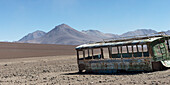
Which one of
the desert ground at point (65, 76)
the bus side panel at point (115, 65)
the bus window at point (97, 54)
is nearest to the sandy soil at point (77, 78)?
the desert ground at point (65, 76)

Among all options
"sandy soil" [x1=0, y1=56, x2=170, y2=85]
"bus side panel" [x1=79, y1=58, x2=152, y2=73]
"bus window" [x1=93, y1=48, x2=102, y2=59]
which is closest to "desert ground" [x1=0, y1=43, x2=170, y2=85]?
"sandy soil" [x1=0, y1=56, x2=170, y2=85]

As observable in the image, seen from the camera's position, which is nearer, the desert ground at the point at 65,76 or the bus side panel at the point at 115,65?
the desert ground at the point at 65,76

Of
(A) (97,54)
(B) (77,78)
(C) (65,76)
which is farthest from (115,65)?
(A) (97,54)

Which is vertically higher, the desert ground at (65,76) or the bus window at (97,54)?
the bus window at (97,54)

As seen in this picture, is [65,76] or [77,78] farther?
[65,76]

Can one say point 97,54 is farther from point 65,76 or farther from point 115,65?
point 115,65

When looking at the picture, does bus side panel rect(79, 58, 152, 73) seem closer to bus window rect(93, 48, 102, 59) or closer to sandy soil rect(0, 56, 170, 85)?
sandy soil rect(0, 56, 170, 85)

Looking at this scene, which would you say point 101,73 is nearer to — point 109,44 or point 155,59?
point 109,44

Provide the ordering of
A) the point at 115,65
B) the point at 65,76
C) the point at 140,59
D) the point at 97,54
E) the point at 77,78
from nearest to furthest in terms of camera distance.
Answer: the point at 140,59 < the point at 77,78 < the point at 115,65 < the point at 65,76 < the point at 97,54

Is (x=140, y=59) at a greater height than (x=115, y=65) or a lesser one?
greater

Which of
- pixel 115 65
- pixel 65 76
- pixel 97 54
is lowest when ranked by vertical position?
pixel 65 76

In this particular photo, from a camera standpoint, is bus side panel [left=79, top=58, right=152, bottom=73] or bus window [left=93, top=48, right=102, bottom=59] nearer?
bus side panel [left=79, top=58, right=152, bottom=73]

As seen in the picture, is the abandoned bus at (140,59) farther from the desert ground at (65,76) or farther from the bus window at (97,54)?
the bus window at (97,54)

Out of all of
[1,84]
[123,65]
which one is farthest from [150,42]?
[1,84]
